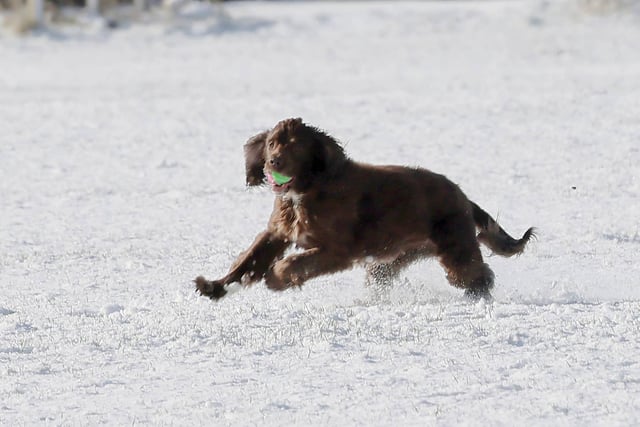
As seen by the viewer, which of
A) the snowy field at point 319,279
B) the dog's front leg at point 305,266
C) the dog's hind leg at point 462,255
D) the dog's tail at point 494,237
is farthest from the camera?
the dog's tail at point 494,237

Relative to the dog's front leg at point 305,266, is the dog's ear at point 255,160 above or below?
above

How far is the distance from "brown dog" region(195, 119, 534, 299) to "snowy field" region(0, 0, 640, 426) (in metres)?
0.23

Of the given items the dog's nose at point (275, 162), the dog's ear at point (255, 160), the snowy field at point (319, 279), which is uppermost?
the dog's nose at point (275, 162)

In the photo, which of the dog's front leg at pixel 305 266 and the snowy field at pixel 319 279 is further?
the dog's front leg at pixel 305 266

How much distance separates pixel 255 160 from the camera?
684 centimetres

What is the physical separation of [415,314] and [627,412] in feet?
5.71

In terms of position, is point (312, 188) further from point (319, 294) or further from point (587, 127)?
point (587, 127)

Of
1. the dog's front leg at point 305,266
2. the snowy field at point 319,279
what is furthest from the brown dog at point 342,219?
the snowy field at point 319,279

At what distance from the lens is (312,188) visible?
6434 mm

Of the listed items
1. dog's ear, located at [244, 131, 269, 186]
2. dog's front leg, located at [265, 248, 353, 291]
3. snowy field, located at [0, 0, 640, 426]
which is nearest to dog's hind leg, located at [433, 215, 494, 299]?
snowy field, located at [0, 0, 640, 426]

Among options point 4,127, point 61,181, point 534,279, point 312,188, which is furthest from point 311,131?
point 4,127

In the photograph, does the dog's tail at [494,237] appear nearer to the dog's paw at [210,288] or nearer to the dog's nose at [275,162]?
the dog's nose at [275,162]

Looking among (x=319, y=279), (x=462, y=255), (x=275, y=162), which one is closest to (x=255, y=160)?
(x=275, y=162)

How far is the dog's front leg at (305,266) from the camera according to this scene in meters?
6.36
